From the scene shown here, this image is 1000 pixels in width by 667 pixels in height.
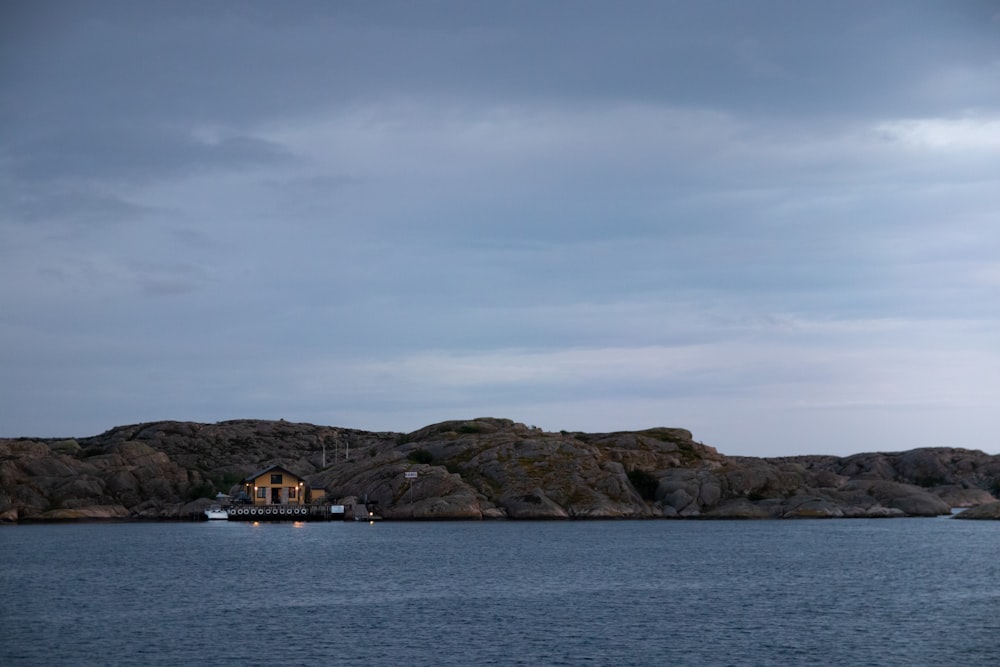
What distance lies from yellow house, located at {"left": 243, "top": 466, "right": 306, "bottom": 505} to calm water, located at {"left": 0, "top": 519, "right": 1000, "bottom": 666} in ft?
173

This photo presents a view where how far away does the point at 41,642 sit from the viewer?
57719 millimetres

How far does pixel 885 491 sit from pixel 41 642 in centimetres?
16040

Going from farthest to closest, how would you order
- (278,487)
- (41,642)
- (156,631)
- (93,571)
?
(278,487), (93,571), (156,631), (41,642)

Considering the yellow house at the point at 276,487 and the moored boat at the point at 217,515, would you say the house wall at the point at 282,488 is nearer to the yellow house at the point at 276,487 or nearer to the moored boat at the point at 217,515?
the yellow house at the point at 276,487

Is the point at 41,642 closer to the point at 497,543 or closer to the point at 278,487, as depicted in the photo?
the point at 497,543

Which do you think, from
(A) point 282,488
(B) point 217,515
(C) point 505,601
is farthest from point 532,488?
(C) point 505,601

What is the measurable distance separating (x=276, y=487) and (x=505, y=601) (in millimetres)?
125693

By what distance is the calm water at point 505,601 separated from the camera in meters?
55.2

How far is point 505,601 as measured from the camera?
7512 centimetres

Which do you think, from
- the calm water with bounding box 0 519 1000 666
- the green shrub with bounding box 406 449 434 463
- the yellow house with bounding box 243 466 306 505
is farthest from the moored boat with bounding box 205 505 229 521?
the calm water with bounding box 0 519 1000 666

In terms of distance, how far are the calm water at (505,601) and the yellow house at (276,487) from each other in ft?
173

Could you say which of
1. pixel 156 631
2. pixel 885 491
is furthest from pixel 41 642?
pixel 885 491

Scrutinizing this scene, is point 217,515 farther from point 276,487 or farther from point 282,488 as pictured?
point 282,488

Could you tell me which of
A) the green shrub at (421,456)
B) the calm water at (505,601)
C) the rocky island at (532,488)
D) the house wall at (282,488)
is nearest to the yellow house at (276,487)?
the house wall at (282,488)
